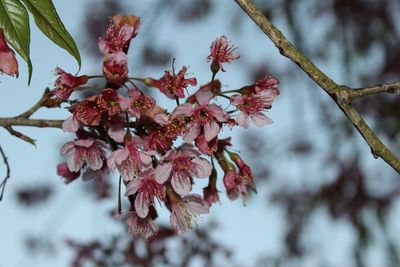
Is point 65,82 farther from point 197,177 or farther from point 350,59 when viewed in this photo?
point 350,59

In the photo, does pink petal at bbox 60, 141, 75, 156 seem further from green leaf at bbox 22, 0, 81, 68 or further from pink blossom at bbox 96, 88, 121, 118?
green leaf at bbox 22, 0, 81, 68

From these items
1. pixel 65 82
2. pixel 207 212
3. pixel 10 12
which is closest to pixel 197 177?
Result: pixel 207 212

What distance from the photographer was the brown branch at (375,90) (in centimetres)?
117

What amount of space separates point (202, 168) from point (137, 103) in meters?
0.20

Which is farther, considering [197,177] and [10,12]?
[197,177]

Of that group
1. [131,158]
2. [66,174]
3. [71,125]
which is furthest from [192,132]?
[66,174]

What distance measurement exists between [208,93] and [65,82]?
31 centimetres

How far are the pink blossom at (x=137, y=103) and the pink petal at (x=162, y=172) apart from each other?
0.12m

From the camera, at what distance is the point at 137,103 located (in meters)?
1.37

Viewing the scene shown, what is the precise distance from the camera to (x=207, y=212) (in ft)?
5.02

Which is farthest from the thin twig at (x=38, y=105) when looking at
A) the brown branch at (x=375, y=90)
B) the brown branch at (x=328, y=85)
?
the brown branch at (x=375, y=90)

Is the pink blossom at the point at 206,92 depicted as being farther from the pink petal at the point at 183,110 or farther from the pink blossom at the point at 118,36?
the pink blossom at the point at 118,36

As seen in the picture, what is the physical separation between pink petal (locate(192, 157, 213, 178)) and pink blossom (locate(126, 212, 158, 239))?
18 cm

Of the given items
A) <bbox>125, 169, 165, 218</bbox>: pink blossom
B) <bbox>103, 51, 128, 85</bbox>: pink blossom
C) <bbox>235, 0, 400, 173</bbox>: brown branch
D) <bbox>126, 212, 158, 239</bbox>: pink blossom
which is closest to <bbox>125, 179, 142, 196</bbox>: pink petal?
<bbox>125, 169, 165, 218</bbox>: pink blossom
